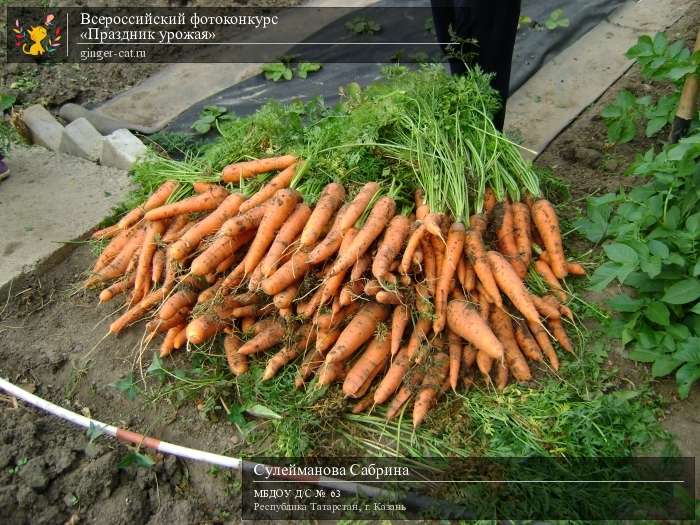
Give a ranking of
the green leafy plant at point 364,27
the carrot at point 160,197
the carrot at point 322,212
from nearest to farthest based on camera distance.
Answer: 1. the carrot at point 322,212
2. the carrot at point 160,197
3. the green leafy plant at point 364,27

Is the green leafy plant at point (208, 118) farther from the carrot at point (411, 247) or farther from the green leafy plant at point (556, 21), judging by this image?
the green leafy plant at point (556, 21)

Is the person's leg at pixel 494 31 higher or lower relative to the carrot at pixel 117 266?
higher

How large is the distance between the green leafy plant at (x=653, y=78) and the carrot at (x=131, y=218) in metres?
2.60

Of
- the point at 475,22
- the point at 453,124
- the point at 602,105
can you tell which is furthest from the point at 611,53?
the point at 453,124

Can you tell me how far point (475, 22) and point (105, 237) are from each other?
238 centimetres

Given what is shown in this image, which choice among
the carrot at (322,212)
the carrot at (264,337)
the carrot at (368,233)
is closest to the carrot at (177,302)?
the carrot at (264,337)

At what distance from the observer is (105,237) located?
3.31 m

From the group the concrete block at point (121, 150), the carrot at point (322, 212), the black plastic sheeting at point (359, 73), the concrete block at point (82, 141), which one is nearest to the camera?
the carrot at point (322, 212)

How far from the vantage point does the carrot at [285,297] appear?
2.58 m

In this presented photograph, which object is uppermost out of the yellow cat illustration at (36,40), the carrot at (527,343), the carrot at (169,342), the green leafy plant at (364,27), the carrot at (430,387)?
the green leafy plant at (364,27)

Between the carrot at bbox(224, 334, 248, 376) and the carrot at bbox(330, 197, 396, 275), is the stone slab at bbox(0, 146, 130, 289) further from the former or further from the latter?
the carrot at bbox(330, 197, 396, 275)

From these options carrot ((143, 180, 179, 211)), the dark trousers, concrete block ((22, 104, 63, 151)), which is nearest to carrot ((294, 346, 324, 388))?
carrot ((143, 180, 179, 211))

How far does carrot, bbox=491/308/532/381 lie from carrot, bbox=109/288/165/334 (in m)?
1.55

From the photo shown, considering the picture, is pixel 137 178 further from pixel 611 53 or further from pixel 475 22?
pixel 611 53
